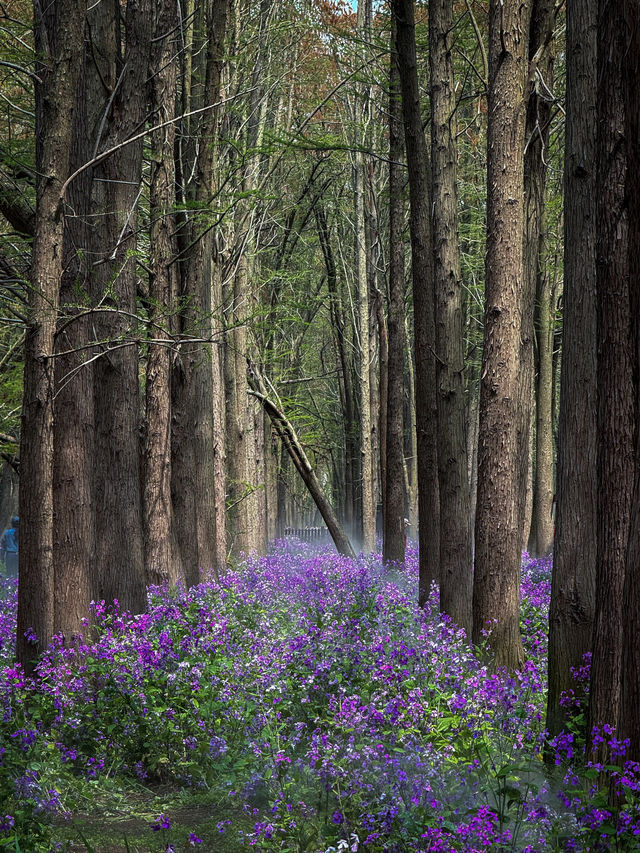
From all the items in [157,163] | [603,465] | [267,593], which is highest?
[157,163]

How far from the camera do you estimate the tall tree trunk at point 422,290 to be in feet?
36.5

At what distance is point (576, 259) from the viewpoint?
6.93 meters

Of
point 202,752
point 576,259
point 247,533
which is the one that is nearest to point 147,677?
point 202,752

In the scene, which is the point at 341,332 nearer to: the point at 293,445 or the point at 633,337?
the point at 293,445

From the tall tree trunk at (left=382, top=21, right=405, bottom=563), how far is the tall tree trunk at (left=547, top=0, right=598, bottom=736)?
27.2 ft

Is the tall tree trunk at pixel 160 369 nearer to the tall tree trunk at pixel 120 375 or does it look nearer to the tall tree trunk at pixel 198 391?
the tall tree trunk at pixel 198 391

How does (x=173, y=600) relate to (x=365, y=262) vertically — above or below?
below

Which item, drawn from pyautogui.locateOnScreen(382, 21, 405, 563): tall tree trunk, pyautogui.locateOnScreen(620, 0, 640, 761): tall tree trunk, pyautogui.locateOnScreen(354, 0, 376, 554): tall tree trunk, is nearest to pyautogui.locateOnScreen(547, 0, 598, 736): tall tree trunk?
pyautogui.locateOnScreen(620, 0, 640, 761): tall tree trunk

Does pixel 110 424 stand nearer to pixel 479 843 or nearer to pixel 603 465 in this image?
Result: pixel 603 465

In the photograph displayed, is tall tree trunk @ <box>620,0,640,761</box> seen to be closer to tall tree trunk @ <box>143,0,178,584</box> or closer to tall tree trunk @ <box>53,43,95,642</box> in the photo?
tall tree trunk @ <box>53,43,95,642</box>

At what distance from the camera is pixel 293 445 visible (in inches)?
788

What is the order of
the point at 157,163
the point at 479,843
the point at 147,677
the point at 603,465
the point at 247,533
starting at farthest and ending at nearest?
the point at 247,533
the point at 157,163
the point at 147,677
the point at 603,465
the point at 479,843

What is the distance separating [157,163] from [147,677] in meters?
7.66

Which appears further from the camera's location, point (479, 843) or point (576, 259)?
point (576, 259)
